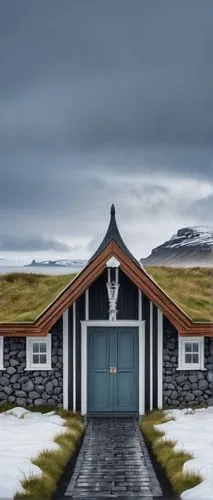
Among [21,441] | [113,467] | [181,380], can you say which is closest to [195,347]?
[181,380]

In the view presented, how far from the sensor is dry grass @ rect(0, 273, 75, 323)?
16.9 meters

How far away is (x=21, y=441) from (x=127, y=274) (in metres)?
3.68

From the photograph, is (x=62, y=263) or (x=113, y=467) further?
(x=62, y=263)

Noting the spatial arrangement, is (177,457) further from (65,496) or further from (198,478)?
(65,496)

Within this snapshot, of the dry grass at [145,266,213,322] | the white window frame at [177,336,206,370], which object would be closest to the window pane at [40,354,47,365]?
the white window frame at [177,336,206,370]

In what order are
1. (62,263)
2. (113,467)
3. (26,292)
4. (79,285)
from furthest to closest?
(26,292)
(79,285)
(62,263)
(113,467)

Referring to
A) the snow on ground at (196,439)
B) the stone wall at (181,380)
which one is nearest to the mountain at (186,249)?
the stone wall at (181,380)

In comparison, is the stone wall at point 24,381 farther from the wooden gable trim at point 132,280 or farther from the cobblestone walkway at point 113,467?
the cobblestone walkway at point 113,467

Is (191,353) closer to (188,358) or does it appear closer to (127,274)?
(188,358)

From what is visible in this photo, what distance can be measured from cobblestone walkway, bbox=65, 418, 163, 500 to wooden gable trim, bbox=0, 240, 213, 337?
2034 mm

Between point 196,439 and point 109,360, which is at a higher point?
point 109,360

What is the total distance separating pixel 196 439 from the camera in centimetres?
1261

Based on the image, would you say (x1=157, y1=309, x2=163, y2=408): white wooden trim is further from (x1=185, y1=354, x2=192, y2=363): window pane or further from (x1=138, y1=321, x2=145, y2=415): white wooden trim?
(x1=185, y1=354, x2=192, y2=363): window pane

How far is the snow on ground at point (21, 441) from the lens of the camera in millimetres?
Answer: 10016
